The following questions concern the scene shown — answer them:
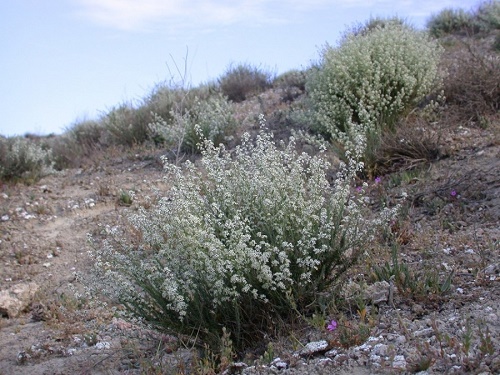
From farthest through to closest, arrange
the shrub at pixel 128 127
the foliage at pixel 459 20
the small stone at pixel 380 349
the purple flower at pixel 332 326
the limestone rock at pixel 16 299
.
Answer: the foliage at pixel 459 20, the shrub at pixel 128 127, the limestone rock at pixel 16 299, the purple flower at pixel 332 326, the small stone at pixel 380 349

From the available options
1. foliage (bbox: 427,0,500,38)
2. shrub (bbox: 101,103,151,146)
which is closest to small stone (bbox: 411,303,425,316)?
shrub (bbox: 101,103,151,146)

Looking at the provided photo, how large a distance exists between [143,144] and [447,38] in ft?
23.8

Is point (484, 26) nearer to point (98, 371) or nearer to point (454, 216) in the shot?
point (454, 216)

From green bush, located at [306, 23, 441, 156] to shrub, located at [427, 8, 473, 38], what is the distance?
263 inches

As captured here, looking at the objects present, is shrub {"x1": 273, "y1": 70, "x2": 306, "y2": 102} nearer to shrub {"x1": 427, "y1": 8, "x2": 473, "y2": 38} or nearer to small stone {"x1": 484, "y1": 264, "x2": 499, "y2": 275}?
shrub {"x1": 427, "y1": 8, "x2": 473, "y2": 38}

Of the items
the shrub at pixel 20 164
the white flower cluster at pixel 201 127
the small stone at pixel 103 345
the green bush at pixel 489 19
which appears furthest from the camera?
the green bush at pixel 489 19

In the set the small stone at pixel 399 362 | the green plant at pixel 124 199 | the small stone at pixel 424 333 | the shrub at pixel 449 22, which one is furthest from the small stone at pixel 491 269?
the shrub at pixel 449 22

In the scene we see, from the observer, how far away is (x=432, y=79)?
8.37m

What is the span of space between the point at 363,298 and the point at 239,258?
81cm

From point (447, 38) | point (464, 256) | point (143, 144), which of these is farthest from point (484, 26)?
point (464, 256)

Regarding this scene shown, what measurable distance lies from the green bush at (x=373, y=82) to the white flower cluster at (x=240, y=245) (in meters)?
3.65

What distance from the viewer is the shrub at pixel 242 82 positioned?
48.0 ft

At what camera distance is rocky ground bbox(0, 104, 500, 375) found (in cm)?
312

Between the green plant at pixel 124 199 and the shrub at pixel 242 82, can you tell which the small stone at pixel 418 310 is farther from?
the shrub at pixel 242 82
